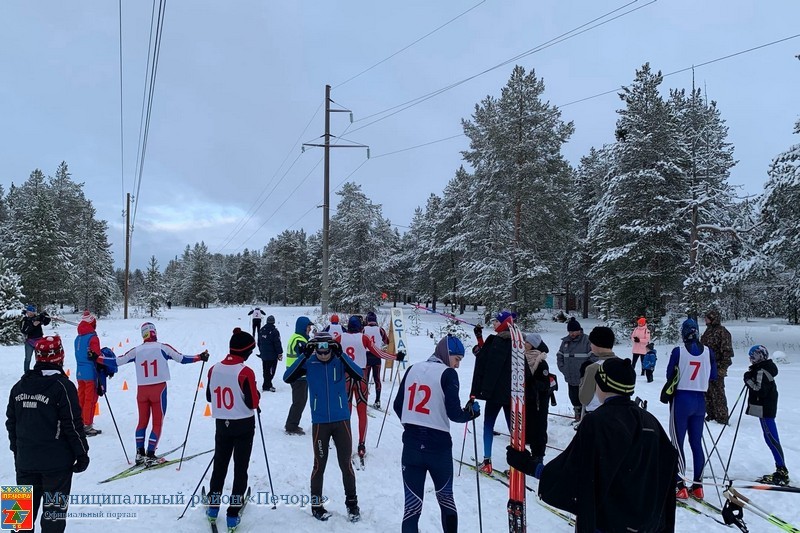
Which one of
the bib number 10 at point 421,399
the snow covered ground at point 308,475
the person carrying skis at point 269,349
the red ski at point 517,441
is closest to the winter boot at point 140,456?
the snow covered ground at point 308,475

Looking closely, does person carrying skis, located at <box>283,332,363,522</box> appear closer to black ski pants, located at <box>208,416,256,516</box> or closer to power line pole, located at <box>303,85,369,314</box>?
black ski pants, located at <box>208,416,256,516</box>

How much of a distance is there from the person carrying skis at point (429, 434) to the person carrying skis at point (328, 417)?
1020mm

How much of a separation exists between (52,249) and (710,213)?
48.8 m

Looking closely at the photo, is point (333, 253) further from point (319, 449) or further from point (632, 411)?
point (632, 411)

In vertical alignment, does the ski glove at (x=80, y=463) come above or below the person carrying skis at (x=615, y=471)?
below

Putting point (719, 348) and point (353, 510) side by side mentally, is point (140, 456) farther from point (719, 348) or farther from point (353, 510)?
point (719, 348)

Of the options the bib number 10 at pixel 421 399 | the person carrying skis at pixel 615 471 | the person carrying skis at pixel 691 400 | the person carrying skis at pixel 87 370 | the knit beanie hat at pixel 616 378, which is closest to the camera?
the person carrying skis at pixel 615 471

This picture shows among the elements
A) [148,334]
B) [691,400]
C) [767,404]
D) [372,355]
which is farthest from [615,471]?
[372,355]

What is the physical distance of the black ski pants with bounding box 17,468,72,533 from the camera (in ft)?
13.3

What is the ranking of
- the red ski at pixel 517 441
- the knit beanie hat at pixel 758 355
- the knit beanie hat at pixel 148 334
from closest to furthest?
the red ski at pixel 517 441 → the knit beanie hat at pixel 758 355 → the knit beanie hat at pixel 148 334

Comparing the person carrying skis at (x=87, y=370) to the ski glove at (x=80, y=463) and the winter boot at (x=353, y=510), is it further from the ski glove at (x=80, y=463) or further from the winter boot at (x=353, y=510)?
the winter boot at (x=353, y=510)

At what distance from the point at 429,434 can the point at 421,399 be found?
1.12 ft

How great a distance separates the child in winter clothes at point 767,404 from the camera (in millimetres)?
6398

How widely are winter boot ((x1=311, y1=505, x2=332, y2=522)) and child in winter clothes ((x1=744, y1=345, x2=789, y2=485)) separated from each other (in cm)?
615
